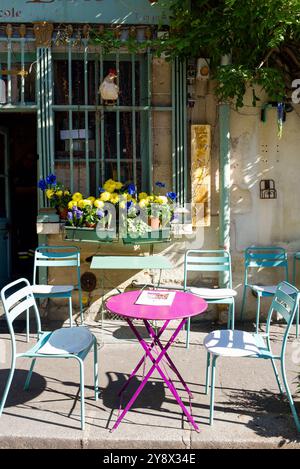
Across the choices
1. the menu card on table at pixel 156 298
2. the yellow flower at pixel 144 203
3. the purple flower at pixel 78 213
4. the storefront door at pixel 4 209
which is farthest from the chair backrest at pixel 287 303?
the storefront door at pixel 4 209

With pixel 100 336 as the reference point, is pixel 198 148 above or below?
above

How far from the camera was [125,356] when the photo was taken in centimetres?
471

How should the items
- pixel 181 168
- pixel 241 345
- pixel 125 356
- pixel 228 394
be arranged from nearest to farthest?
pixel 241 345 → pixel 228 394 → pixel 125 356 → pixel 181 168

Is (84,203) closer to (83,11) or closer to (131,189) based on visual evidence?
(131,189)

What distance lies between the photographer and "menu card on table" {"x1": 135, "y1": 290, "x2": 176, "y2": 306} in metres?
3.63

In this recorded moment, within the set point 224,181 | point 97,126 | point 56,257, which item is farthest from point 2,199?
point 224,181

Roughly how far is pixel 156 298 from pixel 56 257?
198cm

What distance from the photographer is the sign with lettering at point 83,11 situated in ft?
17.7

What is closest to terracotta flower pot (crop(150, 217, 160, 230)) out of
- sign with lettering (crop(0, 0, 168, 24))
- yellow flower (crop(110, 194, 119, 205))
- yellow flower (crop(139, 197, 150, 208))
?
yellow flower (crop(139, 197, 150, 208))

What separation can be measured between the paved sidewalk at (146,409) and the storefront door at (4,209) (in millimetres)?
2292

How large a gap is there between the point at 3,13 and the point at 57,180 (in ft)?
6.35

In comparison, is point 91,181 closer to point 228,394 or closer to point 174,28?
point 174,28

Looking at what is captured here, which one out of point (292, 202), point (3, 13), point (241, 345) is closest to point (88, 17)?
point (3, 13)

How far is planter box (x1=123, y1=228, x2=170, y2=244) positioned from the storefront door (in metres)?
2.46
